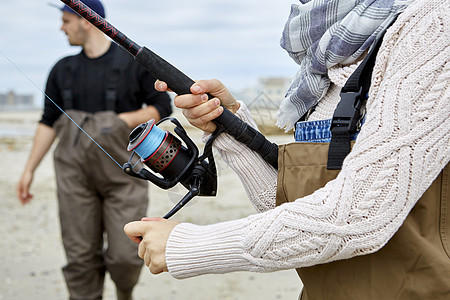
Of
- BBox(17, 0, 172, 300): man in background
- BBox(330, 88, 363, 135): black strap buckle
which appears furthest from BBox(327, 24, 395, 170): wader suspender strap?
BBox(17, 0, 172, 300): man in background

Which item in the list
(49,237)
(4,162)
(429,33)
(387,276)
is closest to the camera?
(429,33)

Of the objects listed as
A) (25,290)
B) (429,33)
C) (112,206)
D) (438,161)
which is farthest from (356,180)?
(25,290)

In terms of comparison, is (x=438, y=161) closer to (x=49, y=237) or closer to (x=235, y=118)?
(x=235, y=118)

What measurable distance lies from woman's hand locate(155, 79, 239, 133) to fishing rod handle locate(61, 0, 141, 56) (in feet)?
0.43

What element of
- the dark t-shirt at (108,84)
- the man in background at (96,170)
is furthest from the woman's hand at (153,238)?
the dark t-shirt at (108,84)

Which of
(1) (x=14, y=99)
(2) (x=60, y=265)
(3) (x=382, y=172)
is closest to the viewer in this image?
(3) (x=382, y=172)

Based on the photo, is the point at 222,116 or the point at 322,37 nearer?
the point at 322,37

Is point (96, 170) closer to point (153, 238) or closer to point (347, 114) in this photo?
point (153, 238)

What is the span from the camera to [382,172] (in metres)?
1.07

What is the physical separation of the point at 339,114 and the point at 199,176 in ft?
1.64

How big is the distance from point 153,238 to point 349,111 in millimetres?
544

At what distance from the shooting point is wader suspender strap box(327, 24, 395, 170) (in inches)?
47.5

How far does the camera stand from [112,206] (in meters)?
3.99

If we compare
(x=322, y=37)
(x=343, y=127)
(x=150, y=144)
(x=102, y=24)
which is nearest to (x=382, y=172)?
(x=343, y=127)
